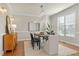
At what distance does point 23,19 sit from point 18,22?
1.68ft

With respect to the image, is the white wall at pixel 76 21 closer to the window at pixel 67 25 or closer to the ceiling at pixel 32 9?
the window at pixel 67 25

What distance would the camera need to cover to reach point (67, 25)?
22.4 ft

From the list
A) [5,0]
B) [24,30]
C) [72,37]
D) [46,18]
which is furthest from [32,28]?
[5,0]

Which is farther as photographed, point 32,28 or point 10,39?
point 32,28

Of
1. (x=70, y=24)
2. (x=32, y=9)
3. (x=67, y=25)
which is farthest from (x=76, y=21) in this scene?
(x=32, y=9)

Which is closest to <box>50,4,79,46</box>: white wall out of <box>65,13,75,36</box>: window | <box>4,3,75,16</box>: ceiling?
<box>65,13,75,36</box>: window

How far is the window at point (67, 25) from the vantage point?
21.4ft

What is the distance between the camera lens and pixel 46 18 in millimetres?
6027

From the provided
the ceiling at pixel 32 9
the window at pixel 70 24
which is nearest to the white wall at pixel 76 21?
the window at pixel 70 24

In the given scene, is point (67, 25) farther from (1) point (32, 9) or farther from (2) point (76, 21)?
(1) point (32, 9)

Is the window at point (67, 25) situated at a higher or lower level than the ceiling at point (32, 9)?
lower

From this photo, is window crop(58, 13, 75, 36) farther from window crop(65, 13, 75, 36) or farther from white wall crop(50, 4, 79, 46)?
white wall crop(50, 4, 79, 46)

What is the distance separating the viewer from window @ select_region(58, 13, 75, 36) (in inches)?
257

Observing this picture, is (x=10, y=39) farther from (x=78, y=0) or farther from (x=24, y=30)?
(x=78, y=0)
